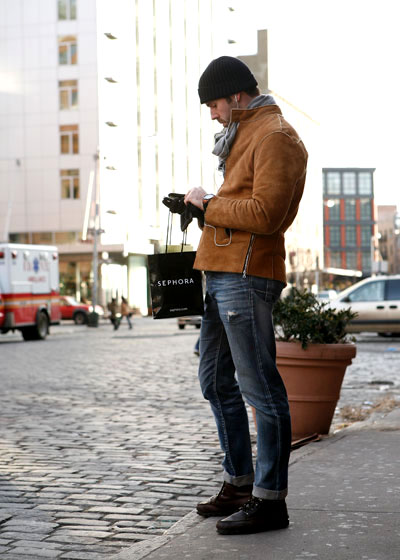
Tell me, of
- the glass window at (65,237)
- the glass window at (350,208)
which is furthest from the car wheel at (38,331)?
the glass window at (350,208)

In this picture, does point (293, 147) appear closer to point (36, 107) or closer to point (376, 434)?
point (376, 434)

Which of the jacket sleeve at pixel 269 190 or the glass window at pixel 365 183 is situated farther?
the glass window at pixel 365 183

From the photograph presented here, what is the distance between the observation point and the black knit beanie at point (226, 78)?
3.99m

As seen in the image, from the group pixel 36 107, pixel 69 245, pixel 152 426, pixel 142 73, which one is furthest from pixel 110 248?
pixel 152 426

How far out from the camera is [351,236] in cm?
14462

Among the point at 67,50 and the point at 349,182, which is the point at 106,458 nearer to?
the point at 67,50

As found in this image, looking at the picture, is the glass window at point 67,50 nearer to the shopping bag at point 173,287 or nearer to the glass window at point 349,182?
the shopping bag at point 173,287

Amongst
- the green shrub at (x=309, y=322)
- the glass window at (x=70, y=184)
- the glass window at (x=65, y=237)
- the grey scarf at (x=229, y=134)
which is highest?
the glass window at (x=70, y=184)

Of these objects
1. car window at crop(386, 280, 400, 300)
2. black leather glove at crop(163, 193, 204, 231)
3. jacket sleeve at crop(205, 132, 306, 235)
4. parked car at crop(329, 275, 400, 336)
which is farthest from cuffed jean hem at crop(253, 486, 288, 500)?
car window at crop(386, 280, 400, 300)

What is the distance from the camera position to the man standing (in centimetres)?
381

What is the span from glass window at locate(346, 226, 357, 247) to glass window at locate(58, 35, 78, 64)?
86362 millimetres

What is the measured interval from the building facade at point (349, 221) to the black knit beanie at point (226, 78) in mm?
126517

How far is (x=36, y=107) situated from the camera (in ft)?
209

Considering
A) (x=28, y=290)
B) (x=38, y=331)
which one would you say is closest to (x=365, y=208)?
(x=38, y=331)
